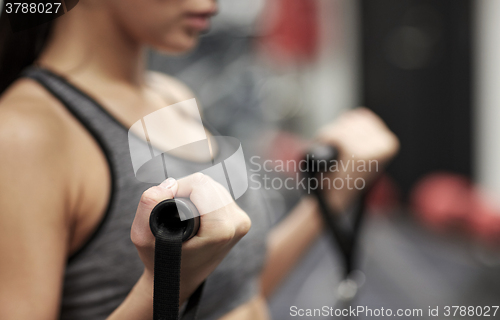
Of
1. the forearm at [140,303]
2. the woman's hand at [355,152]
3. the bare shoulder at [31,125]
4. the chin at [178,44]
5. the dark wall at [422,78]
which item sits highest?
the chin at [178,44]

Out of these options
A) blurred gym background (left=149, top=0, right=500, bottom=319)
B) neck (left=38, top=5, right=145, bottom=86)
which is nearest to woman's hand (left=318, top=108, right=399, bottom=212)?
neck (left=38, top=5, right=145, bottom=86)

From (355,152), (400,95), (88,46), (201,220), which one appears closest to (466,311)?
(355,152)

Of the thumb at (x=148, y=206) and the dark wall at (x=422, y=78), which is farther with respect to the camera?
the dark wall at (x=422, y=78)

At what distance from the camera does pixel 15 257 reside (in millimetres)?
216

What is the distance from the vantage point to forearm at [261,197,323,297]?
1.75ft

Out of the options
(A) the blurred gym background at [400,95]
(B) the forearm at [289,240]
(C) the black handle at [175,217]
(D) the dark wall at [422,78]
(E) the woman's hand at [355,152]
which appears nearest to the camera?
(C) the black handle at [175,217]

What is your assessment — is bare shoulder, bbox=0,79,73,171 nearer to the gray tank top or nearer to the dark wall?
the gray tank top

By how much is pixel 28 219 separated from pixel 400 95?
1.81 metres

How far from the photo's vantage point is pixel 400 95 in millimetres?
1749

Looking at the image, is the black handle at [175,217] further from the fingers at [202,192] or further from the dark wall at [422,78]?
the dark wall at [422,78]

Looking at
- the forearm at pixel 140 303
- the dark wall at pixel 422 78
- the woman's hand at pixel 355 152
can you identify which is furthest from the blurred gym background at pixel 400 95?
the forearm at pixel 140 303

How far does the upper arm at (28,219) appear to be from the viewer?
215mm

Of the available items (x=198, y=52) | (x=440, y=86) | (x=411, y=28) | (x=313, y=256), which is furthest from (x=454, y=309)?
(x=411, y=28)

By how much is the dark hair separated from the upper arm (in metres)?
0.07
